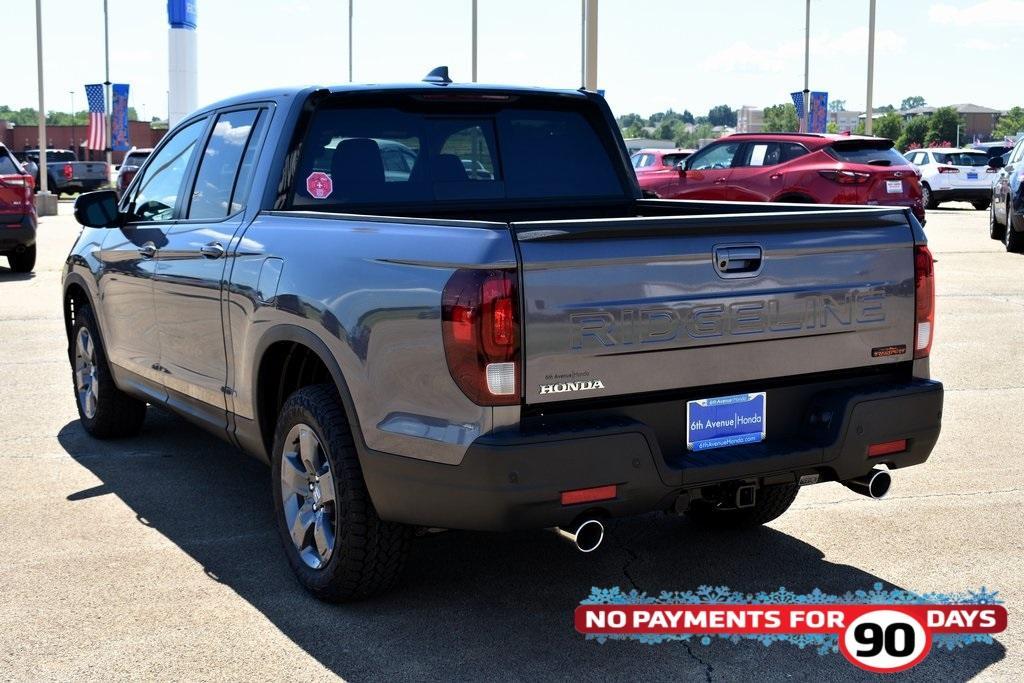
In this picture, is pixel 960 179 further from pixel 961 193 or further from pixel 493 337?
pixel 493 337

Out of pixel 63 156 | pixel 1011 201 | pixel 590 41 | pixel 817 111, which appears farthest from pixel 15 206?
pixel 63 156

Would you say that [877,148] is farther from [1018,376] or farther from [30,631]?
[30,631]

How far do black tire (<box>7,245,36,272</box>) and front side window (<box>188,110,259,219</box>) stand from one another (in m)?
12.3

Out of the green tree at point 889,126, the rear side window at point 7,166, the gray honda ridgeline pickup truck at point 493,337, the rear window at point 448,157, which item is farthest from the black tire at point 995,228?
the green tree at point 889,126

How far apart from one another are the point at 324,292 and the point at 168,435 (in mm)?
3345

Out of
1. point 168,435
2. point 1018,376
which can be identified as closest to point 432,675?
point 168,435

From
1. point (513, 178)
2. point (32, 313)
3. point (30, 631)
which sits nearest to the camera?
point (30, 631)

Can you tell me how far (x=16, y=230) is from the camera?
54.1 ft

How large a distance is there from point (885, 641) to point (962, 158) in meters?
31.7

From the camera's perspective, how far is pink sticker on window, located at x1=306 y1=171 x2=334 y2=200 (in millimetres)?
5227

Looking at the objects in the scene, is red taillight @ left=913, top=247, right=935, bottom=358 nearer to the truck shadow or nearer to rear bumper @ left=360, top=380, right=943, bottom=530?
rear bumper @ left=360, top=380, right=943, bottom=530

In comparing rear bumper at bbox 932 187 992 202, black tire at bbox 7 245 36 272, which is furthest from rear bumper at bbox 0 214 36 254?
rear bumper at bbox 932 187 992 202

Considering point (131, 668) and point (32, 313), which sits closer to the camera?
point (131, 668)

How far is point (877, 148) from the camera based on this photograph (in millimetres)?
18422
